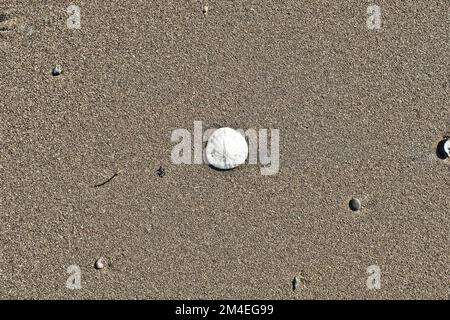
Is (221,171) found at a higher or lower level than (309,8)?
lower

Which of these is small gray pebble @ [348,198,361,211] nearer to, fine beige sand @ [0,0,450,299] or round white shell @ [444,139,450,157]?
fine beige sand @ [0,0,450,299]

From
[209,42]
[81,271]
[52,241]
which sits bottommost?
[81,271]

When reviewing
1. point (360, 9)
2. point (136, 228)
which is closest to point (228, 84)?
point (360, 9)

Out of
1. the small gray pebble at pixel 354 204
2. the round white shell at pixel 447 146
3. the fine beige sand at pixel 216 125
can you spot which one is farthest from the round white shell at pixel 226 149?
the round white shell at pixel 447 146

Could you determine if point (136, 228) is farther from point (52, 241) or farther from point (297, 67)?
point (297, 67)

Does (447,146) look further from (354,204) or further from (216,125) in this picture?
(216,125)

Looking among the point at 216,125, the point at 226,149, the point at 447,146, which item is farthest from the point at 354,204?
the point at 216,125
